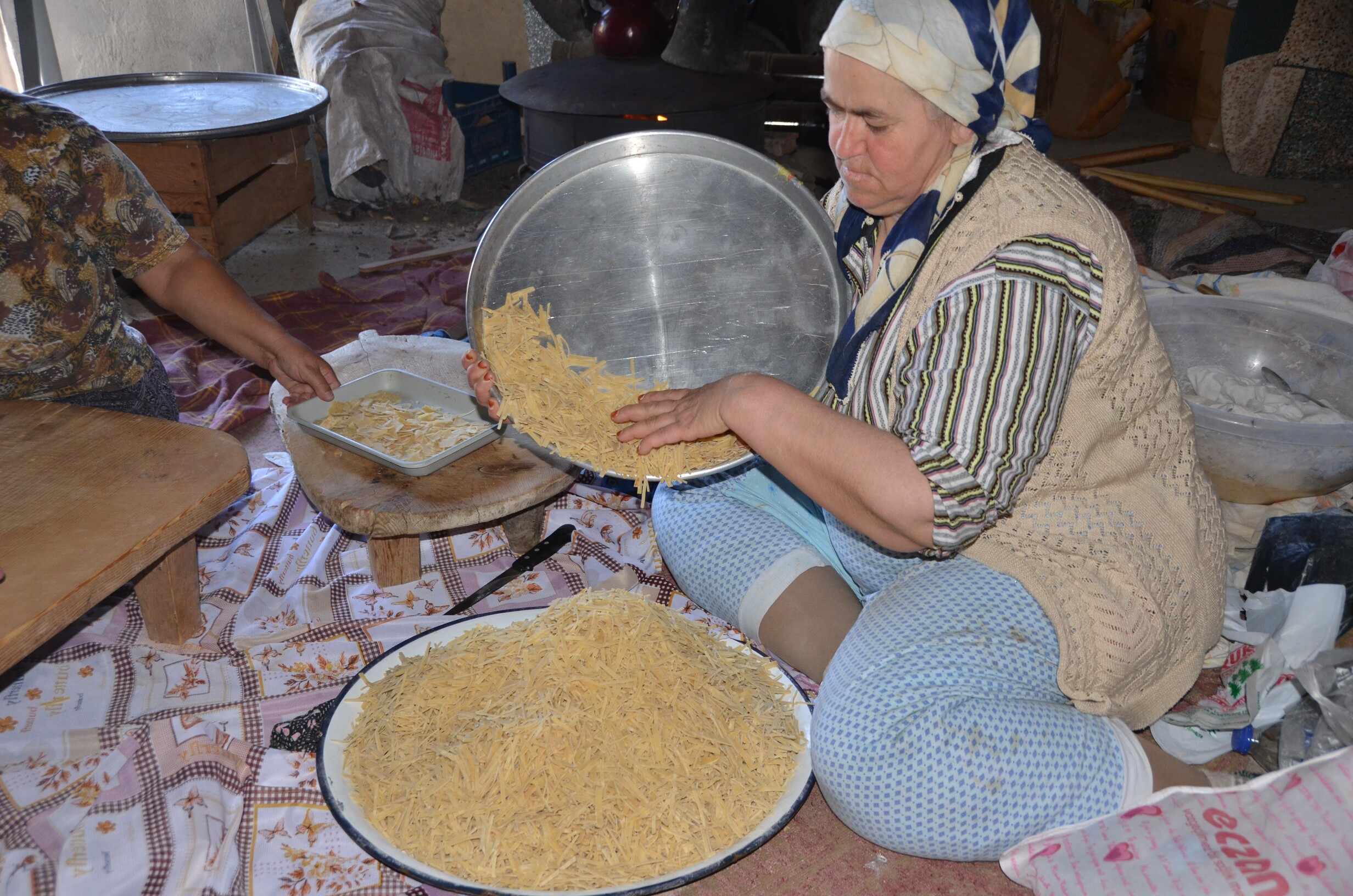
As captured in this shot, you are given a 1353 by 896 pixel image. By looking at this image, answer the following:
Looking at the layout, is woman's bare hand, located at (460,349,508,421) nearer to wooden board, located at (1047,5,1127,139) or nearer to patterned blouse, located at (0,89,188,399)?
patterned blouse, located at (0,89,188,399)

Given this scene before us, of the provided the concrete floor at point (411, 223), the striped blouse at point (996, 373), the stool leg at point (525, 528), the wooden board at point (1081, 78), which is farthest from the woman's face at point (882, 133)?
the wooden board at point (1081, 78)

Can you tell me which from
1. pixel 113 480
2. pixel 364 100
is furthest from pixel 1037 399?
pixel 364 100

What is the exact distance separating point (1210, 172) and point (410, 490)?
→ 5707 millimetres

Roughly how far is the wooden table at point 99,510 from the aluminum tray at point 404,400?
28 cm

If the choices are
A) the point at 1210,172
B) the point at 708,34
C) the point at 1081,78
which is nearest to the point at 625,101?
the point at 708,34

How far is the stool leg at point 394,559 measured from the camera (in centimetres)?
234

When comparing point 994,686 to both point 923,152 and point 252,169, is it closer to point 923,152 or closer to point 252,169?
point 923,152

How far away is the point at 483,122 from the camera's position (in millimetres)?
5883

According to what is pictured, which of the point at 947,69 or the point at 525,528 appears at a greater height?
the point at 947,69

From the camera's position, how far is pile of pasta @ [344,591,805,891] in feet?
5.11

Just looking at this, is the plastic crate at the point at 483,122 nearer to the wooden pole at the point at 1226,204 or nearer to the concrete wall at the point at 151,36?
the concrete wall at the point at 151,36

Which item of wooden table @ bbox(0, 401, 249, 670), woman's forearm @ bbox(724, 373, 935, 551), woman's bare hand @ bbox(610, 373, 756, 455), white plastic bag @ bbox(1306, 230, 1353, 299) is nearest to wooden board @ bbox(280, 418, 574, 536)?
wooden table @ bbox(0, 401, 249, 670)

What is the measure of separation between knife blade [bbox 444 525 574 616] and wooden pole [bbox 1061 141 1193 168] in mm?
4454

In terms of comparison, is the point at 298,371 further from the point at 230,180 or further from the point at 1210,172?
the point at 1210,172
